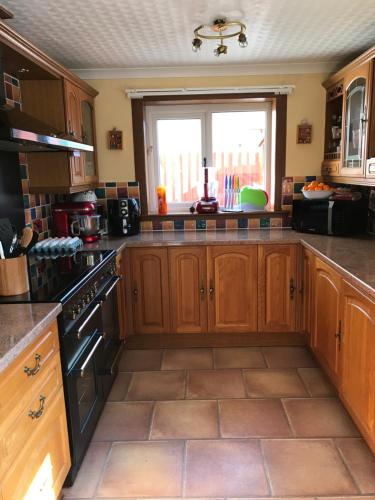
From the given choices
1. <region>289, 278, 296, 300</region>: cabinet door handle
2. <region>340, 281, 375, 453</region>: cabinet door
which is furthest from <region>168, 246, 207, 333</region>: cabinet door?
<region>340, 281, 375, 453</region>: cabinet door

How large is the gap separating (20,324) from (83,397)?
686mm

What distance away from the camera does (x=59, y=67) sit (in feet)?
8.36

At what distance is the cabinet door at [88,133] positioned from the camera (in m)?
3.08

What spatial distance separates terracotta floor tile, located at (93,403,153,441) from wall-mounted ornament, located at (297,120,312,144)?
7.89ft

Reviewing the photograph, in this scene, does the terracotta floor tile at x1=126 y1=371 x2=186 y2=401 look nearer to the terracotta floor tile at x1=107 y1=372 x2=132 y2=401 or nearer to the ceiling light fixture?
the terracotta floor tile at x1=107 y1=372 x2=132 y2=401

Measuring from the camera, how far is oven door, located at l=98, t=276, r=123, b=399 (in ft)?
7.54

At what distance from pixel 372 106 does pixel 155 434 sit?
91.3 inches

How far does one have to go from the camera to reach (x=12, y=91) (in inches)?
101

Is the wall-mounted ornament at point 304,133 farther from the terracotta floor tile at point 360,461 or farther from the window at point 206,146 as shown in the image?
the terracotta floor tile at point 360,461

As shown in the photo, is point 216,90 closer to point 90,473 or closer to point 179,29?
point 179,29

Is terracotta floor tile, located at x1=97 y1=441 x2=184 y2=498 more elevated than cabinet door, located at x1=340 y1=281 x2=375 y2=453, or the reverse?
cabinet door, located at x1=340 y1=281 x2=375 y2=453

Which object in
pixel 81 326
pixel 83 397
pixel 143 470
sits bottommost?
pixel 143 470

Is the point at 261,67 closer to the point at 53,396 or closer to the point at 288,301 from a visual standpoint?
the point at 288,301

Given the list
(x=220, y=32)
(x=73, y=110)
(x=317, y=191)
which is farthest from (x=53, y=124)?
(x=317, y=191)
